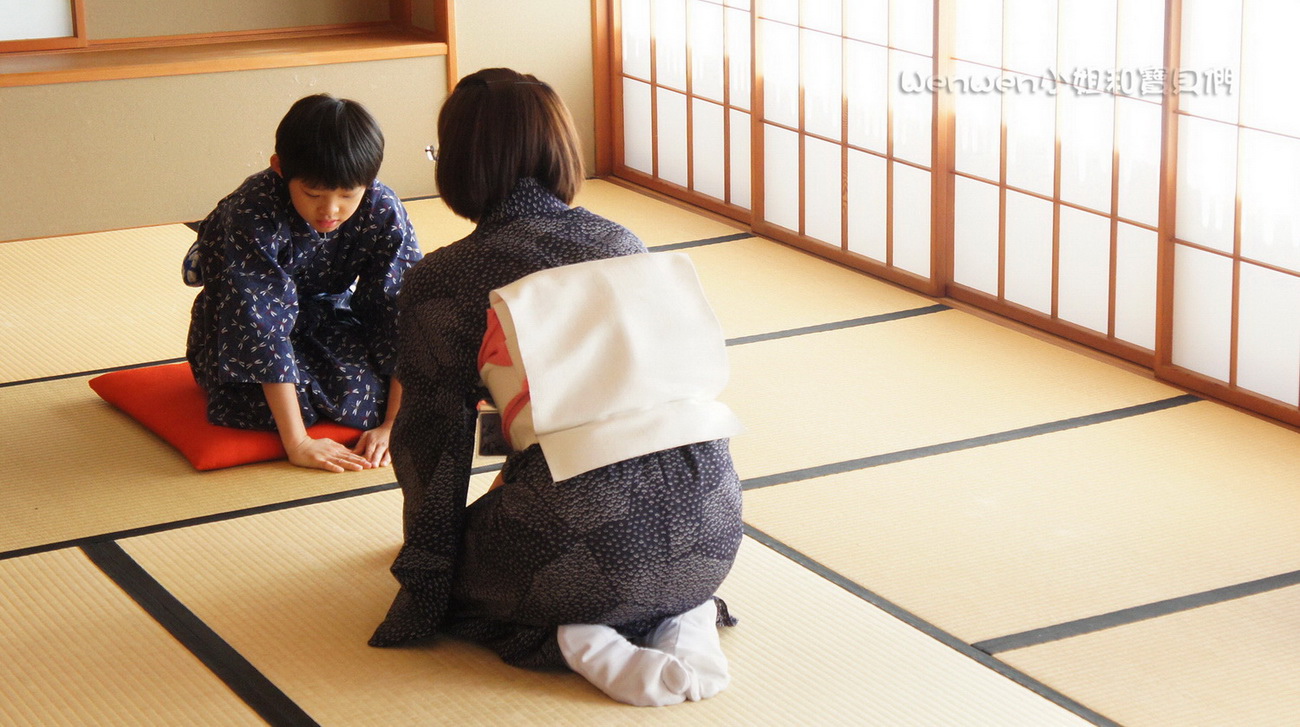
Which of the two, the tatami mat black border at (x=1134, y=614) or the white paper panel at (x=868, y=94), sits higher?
the white paper panel at (x=868, y=94)

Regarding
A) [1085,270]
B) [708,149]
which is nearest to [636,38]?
[708,149]

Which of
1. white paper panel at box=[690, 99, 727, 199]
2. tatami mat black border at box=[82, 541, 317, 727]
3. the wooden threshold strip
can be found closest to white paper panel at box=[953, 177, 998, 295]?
white paper panel at box=[690, 99, 727, 199]

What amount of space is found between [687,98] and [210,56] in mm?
1709

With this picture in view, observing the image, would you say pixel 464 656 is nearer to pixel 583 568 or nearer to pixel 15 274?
pixel 583 568

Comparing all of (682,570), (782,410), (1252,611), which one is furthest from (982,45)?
(682,570)

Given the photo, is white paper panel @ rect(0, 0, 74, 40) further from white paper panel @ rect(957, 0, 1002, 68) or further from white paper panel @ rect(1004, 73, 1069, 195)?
white paper panel @ rect(1004, 73, 1069, 195)

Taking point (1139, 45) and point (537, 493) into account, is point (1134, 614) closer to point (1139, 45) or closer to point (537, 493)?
point (537, 493)

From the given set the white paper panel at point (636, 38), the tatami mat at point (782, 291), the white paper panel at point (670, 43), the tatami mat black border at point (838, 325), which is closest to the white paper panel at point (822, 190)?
the tatami mat at point (782, 291)

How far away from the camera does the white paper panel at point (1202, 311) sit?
356 centimetres

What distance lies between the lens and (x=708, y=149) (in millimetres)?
5492

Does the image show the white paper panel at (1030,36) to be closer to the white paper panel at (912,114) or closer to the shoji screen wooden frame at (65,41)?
the white paper panel at (912,114)

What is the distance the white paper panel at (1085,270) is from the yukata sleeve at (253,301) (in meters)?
2.01

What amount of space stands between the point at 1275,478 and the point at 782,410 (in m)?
1.04

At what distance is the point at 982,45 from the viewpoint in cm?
418
